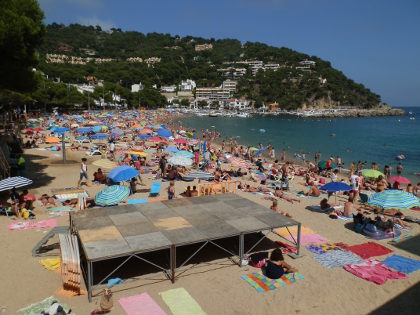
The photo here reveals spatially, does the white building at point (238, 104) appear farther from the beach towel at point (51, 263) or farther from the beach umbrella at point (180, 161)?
the beach towel at point (51, 263)

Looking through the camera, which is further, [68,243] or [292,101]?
[292,101]

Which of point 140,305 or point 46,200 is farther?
point 46,200

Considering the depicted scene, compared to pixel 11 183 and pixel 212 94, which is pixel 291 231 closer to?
pixel 11 183

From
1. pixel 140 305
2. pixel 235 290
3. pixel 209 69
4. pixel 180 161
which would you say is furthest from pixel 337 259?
pixel 209 69

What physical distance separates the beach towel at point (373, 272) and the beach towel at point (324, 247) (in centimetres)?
91

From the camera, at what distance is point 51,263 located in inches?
317

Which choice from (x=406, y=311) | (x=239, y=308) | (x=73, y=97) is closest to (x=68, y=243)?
(x=239, y=308)

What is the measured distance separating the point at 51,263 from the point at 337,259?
6.77 m

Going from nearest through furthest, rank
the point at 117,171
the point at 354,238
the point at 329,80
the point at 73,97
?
1. the point at 354,238
2. the point at 117,171
3. the point at 73,97
4. the point at 329,80

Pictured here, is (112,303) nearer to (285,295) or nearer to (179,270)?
(179,270)

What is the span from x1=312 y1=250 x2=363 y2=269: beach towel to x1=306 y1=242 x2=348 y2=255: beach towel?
0.53ft

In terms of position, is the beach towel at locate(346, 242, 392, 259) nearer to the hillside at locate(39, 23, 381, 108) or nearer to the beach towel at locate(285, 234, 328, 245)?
the beach towel at locate(285, 234, 328, 245)

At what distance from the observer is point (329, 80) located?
483 ft

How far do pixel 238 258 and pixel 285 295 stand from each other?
5.68 feet
